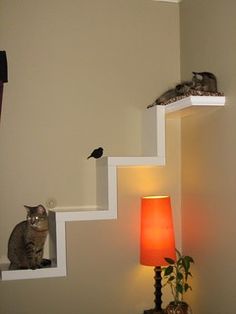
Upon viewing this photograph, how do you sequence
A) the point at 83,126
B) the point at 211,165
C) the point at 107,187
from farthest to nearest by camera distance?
the point at 83,126 → the point at 107,187 → the point at 211,165

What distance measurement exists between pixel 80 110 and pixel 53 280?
1054 millimetres

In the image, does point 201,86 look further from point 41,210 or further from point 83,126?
point 41,210

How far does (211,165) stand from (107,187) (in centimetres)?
62

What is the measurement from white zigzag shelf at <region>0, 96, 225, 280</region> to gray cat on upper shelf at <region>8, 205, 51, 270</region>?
6cm

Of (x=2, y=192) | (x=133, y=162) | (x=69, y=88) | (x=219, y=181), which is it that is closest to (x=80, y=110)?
Answer: (x=69, y=88)

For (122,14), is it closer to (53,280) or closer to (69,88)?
(69,88)

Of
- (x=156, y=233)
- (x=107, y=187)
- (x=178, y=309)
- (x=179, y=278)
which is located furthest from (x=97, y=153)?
(x=178, y=309)

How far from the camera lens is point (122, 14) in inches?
108

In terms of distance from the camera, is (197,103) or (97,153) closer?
(197,103)

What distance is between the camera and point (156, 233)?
2477 millimetres

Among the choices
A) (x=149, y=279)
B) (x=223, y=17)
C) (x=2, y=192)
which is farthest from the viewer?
(x=149, y=279)

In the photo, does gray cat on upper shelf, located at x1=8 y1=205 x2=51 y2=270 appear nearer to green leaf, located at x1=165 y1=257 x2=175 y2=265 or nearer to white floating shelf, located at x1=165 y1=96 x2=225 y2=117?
green leaf, located at x1=165 y1=257 x2=175 y2=265

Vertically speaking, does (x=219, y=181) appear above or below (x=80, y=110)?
below

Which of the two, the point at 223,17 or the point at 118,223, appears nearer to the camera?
the point at 223,17
